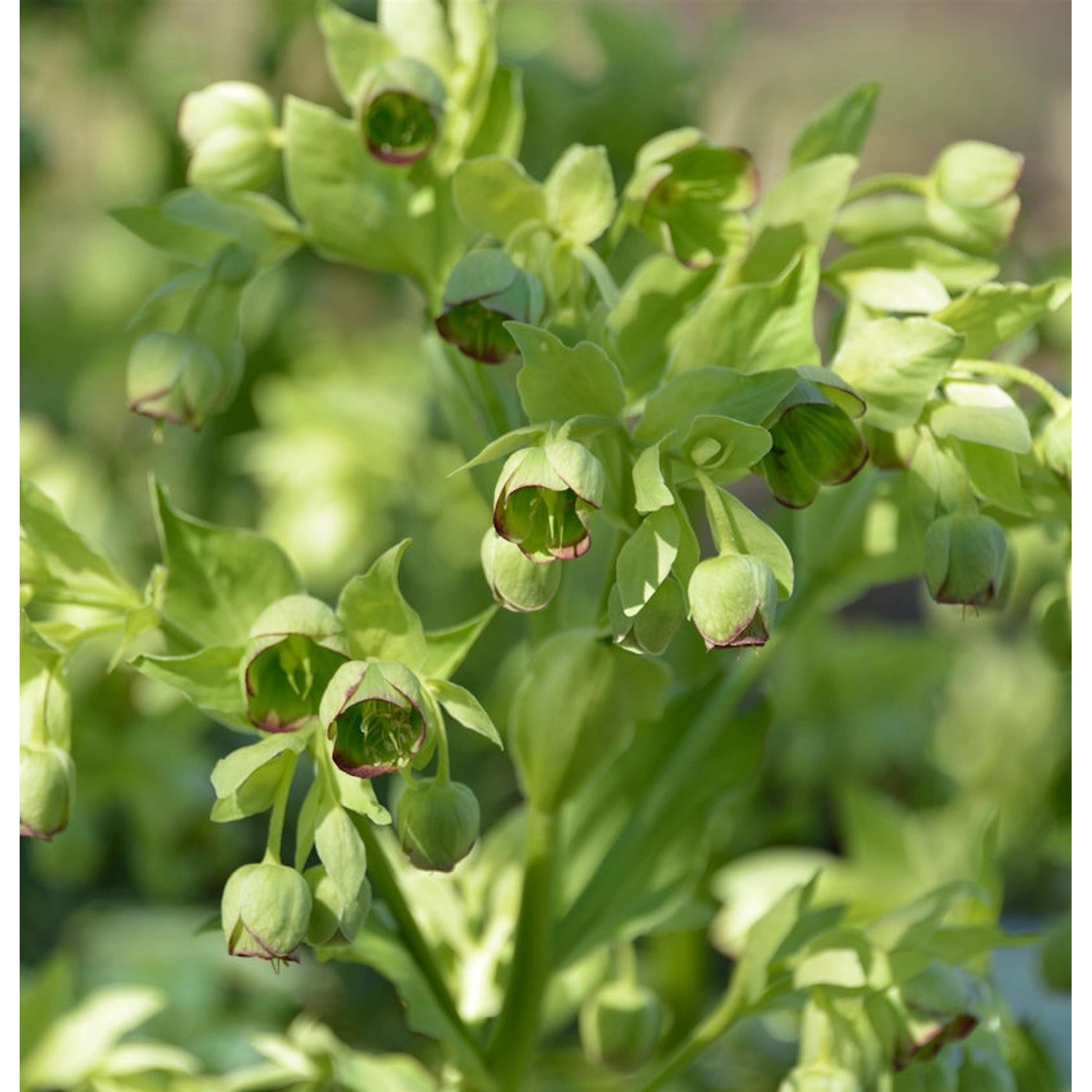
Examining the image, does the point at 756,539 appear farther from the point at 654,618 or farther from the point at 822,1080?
the point at 822,1080

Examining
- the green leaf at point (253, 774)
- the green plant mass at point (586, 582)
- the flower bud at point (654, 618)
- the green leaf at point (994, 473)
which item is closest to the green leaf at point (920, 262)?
the green plant mass at point (586, 582)

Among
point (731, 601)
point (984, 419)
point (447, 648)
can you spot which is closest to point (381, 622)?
point (447, 648)

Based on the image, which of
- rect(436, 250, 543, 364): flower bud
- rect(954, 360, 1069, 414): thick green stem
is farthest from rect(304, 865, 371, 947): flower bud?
rect(954, 360, 1069, 414): thick green stem

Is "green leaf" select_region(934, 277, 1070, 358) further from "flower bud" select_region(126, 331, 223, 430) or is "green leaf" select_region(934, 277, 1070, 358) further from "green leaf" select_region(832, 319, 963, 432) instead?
"flower bud" select_region(126, 331, 223, 430)

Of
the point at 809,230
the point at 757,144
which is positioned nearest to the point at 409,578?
the point at 757,144

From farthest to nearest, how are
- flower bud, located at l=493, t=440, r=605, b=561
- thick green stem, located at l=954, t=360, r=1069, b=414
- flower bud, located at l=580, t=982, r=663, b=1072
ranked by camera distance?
flower bud, located at l=580, t=982, r=663, b=1072 → thick green stem, located at l=954, t=360, r=1069, b=414 → flower bud, located at l=493, t=440, r=605, b=561

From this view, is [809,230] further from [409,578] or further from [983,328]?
[409,578]

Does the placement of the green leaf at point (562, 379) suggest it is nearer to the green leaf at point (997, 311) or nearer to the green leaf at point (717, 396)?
the green leaf at point (717, 396)
